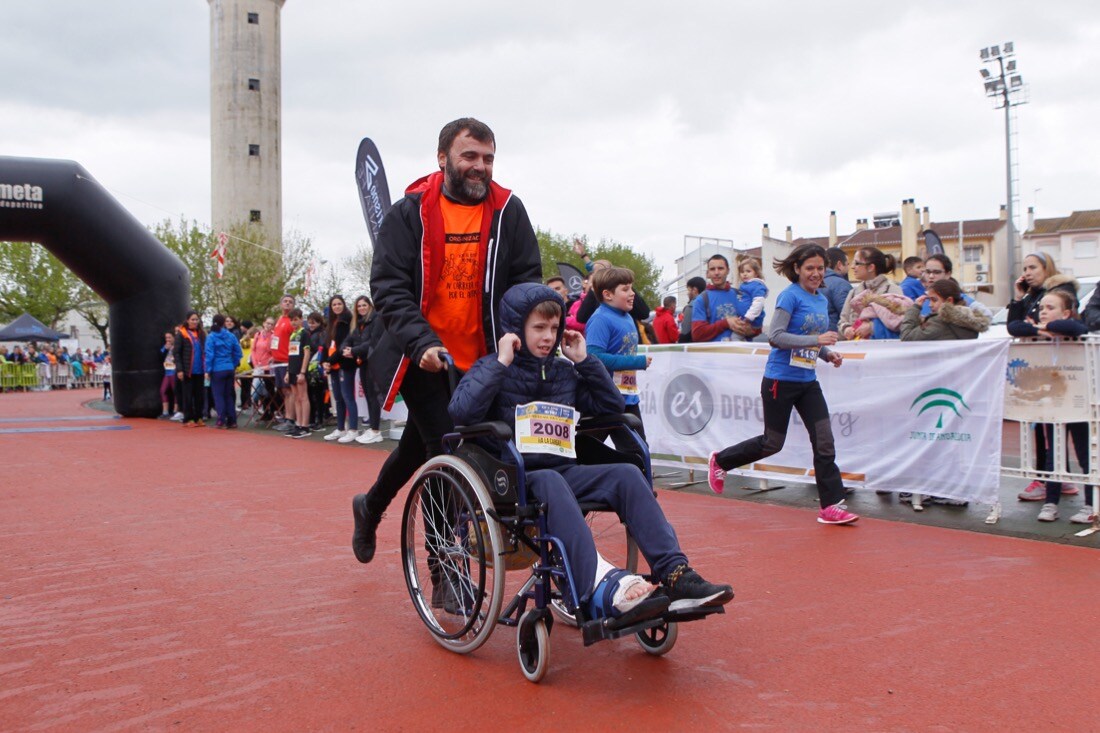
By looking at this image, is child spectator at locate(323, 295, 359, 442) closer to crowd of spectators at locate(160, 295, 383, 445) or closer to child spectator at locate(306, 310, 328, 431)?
crowd of spectators at locate(160, 295, 383, 445)

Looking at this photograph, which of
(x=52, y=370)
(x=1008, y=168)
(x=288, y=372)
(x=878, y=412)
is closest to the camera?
(x=878, y=412)

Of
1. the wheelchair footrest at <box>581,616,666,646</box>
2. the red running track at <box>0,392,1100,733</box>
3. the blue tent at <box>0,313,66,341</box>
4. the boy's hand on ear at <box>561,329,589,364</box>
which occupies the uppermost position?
the blue tent at <box>0,313,66,341</box>

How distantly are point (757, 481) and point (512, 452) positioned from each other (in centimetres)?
562

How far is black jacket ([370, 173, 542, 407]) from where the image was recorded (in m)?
3.92

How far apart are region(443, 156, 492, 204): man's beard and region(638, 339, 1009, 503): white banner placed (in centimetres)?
443

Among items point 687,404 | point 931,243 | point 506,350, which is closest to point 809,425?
point 687,404

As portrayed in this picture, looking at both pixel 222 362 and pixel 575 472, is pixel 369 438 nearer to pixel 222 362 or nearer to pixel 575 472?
pixel 222 362

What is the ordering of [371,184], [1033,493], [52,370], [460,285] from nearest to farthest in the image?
[460,285] → [1033,493] → [371,184] → [52,370]

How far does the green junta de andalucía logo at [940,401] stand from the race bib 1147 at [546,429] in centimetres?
433

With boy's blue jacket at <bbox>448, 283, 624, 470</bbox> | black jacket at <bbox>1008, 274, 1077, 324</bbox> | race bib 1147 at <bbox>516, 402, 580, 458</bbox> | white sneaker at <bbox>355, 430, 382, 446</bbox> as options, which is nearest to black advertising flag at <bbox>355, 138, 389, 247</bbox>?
white sneaker at <bbox>355, 430, 382, 446</bbox>

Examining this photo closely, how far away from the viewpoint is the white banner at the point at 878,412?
263 inches

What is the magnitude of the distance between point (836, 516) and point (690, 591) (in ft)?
12.1

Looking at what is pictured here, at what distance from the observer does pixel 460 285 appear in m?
4.14

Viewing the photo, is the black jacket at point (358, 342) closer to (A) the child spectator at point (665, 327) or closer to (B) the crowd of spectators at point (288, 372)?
(B) the crowd of spectators at point (288, 372)
